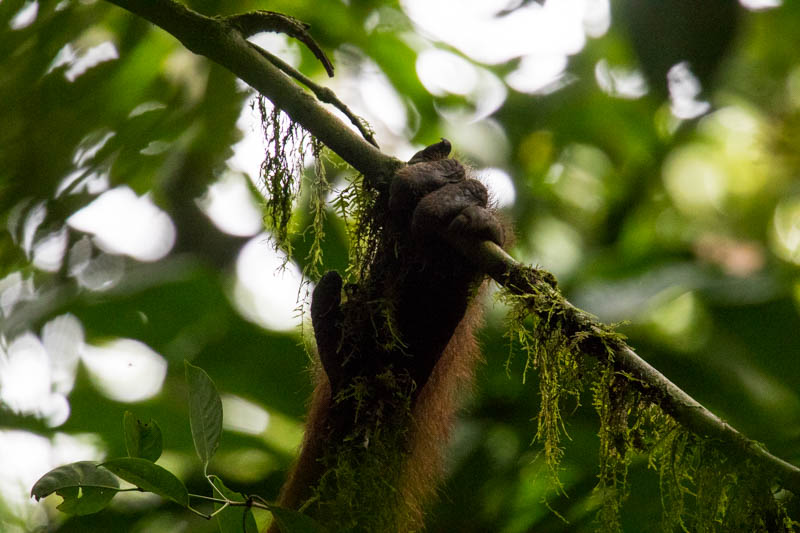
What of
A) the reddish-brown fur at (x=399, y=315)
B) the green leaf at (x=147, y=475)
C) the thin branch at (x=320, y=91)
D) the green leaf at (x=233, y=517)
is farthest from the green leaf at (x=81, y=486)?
the thin branch at (x=320, y=91)

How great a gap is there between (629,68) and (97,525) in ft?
9.20

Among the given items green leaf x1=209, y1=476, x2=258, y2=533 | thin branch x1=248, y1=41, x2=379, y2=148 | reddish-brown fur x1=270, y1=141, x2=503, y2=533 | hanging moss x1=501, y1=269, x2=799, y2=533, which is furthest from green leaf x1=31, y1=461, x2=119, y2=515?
thin branch x1=248, y1=41, x2=379, y2=148

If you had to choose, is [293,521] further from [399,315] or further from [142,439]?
[399,315]

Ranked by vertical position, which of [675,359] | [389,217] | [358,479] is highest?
[389,217]

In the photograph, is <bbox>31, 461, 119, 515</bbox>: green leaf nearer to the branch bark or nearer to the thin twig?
the branch bark

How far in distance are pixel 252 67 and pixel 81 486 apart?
0.72 meters

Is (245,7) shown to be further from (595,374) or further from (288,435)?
(595,374)

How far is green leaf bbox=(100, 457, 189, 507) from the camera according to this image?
103 cm

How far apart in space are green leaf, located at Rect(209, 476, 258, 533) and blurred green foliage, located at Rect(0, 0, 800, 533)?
576 millimetres

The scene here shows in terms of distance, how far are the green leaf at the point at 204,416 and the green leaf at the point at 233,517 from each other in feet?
0.17

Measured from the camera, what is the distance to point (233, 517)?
3.85 ft

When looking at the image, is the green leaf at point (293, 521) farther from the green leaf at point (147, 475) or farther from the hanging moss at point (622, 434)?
the hanging moss at point (622, 434)

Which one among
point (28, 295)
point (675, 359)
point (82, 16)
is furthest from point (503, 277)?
point (28, 295)

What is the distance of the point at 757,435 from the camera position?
2143mm
